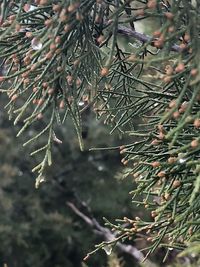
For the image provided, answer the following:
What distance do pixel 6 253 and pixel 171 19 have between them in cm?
556

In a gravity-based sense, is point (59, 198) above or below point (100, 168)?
below

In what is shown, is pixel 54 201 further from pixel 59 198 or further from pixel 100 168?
pixel 100 168

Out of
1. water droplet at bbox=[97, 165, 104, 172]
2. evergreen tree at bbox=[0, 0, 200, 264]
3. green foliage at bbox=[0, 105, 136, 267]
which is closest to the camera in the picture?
evergreen tree at bbox=[0, 0, 200, 264]

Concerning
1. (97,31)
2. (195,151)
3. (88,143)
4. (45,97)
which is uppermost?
(97,31)

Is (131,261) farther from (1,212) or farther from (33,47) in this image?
(33,47)

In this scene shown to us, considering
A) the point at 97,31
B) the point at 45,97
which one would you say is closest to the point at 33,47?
the point at 45,97

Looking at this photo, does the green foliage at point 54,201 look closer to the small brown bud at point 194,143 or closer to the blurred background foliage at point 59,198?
the blurred background foliage at point 59,198

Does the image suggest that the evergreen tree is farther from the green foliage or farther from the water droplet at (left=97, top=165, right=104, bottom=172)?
the water droplet at (left=97, top=165, right=104, bottom=172)

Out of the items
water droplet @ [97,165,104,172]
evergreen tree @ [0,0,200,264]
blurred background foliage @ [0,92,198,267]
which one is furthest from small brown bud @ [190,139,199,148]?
water droplet @ [97,165,104,172]

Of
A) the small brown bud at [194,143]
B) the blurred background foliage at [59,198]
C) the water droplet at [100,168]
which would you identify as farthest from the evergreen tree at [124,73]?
the water droplet at [100,168]

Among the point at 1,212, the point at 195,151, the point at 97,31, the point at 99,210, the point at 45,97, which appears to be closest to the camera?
the point at 195,151

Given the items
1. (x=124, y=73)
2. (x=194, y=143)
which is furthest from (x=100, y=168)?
(x=194, y=143)

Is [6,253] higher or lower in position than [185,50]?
lower

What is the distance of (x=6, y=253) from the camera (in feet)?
20.7
